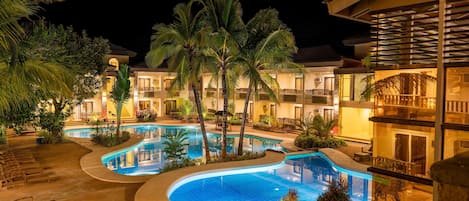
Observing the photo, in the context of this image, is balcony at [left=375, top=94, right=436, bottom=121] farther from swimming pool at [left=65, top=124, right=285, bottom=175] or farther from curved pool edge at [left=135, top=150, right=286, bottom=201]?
swimming pool at [left=65, top=124, right=285, bottom=175]

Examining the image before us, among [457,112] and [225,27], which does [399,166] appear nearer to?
[457,112]

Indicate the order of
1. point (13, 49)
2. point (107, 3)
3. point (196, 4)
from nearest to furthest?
point (13, 49), point (196, 4), point (107, 3)

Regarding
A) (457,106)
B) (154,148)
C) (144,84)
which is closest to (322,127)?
(154,148)

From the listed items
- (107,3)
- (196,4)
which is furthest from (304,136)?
(107,3)

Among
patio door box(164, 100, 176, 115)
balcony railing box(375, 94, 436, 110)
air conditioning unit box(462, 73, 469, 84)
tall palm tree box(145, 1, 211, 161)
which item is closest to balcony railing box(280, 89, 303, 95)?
tall palm tree box(145, 1, 211, 161)

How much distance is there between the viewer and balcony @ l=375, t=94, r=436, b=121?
9.77m

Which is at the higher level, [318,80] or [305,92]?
[318,80]

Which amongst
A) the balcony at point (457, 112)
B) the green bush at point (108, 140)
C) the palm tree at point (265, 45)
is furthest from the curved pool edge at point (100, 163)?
the balcony at point (457, 112)

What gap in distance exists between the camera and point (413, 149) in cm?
1044

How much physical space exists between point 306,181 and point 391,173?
462 centimetres

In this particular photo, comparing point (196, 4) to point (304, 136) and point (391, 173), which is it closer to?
point (304, 136)

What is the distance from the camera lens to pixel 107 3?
4881 centimetres

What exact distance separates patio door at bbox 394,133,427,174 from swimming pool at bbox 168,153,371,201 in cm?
191

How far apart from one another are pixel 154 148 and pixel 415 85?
14.2m
